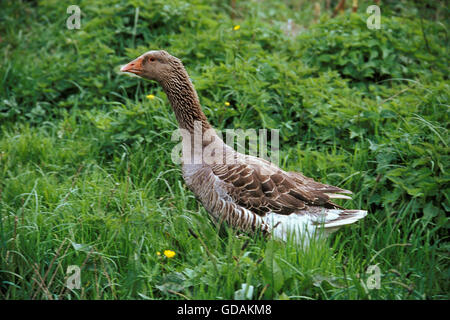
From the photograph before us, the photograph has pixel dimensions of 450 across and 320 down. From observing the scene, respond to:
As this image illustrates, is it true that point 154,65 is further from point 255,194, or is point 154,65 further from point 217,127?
point 255,194

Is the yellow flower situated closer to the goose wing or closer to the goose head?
the goose wing

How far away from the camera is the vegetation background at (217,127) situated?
3416mm

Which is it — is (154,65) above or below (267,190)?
above

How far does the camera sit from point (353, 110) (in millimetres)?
5152

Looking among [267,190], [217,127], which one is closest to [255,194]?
[267,190]

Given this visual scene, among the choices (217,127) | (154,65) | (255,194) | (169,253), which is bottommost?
(169,253)

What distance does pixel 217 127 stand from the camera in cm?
535

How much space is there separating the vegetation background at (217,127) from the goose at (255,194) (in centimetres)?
22

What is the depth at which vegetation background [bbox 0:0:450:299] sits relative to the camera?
3416mm

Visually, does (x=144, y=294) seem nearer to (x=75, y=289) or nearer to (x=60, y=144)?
(x=75, y=289)

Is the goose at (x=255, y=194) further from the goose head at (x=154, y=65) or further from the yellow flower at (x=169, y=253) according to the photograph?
the yellow flower at (x=169, y=253)

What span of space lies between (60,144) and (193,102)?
1.96 meters

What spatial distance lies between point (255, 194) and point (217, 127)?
1.50m

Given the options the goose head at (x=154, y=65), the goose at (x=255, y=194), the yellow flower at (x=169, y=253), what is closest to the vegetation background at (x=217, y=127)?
the yellow flower at (x=169, y=253)
